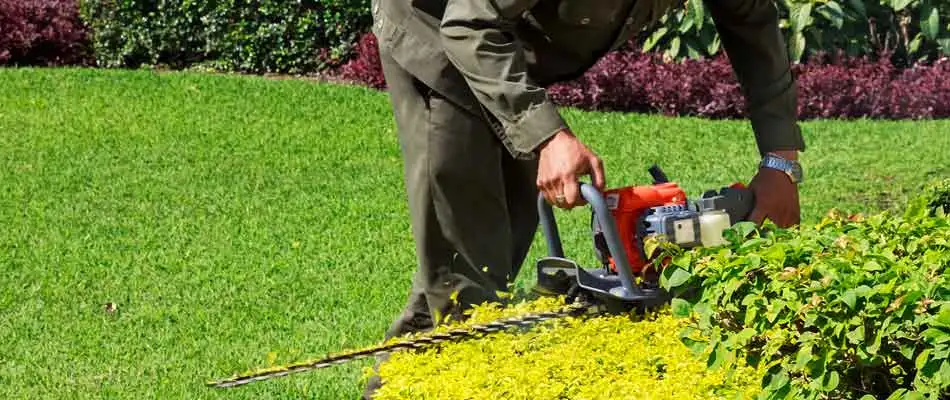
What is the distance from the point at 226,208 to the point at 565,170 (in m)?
5.12

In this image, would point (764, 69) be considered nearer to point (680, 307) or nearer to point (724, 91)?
point (680, 307)

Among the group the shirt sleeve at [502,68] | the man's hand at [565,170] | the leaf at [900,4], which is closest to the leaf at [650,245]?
the man's hand at [565,170]

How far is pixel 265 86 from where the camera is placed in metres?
11.2

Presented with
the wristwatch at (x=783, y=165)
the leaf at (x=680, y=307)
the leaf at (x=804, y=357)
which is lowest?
the leaf at (x=680, y=307)

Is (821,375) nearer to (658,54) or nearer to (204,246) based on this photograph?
(204,246)

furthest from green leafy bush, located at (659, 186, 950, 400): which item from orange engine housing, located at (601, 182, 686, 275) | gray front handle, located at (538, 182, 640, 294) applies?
orange engine housing, located at (601, 182, 686, 275)

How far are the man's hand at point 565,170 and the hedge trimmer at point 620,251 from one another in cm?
3

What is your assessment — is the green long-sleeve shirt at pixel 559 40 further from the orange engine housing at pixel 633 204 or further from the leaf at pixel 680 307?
the leaf at pixel 680 307

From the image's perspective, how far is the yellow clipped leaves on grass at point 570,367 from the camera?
301 centimetres

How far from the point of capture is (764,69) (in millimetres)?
3865

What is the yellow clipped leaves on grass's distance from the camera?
118 inches

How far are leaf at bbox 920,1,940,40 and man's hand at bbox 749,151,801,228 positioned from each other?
7572 millimetres

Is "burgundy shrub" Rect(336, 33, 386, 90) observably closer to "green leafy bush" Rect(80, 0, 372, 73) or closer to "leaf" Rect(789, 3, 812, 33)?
"green leafy bush" Rect(80, 0, 372, 73)

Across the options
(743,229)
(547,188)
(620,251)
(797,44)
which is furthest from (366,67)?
(743,229)
